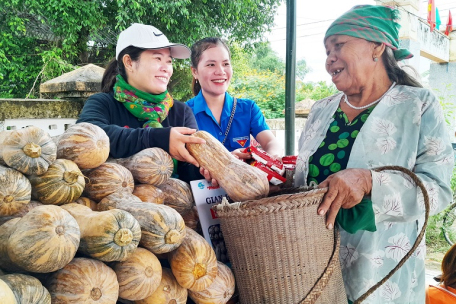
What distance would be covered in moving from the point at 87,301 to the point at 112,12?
10030mm

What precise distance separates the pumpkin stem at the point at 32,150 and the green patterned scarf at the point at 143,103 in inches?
37.5

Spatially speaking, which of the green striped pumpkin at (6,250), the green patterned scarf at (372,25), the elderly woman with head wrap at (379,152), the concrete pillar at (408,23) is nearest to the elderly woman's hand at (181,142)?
the elderly woman with head wrap at (379,152)

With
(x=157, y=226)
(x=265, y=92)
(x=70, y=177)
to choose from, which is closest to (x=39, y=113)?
(x=70, y=177)

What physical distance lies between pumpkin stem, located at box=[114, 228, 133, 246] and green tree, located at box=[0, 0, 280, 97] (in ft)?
26.3

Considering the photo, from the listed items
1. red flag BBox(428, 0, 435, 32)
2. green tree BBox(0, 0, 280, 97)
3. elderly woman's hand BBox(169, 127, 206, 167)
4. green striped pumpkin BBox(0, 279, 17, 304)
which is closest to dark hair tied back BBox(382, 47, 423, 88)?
elderly woman's hand BBox(169, 127, 206, 167)

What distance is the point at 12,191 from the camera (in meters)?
1.16

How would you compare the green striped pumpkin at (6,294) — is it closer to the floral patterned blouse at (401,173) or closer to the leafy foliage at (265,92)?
the floral patterned blouse at (401,173)

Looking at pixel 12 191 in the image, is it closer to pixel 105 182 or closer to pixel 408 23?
pixel 105 182

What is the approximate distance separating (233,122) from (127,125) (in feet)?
3.95

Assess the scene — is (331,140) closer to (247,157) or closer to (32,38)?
(247,157)

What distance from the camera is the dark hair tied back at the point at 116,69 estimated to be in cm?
227

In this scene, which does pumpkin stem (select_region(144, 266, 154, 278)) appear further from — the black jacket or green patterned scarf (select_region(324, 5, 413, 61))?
green patterned scarf (select_region(324, 5, 413, 61))

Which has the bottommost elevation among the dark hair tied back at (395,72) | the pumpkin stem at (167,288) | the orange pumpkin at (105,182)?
the pumpkin stem at (167,288)

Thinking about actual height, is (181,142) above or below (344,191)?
above
